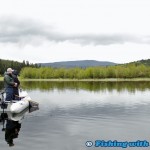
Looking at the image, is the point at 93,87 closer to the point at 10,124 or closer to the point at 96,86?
the point at 96,86

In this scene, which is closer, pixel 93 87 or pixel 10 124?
pixel 10 124

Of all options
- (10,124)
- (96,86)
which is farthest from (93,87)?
(10,124)

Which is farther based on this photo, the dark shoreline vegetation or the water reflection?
the dark shoreline vegetation

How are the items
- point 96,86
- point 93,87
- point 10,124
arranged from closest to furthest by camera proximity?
point 10,124, point 93,87, point 96,86

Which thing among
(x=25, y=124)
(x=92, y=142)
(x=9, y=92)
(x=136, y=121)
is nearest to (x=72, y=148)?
(x=92, y=142)

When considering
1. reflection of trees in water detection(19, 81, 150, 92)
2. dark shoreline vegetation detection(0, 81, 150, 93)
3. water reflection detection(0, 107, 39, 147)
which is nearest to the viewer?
water reflection detection(0, 107, 39, 147)

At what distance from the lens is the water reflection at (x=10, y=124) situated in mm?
22606

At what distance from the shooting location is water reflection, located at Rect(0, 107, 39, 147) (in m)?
22.6

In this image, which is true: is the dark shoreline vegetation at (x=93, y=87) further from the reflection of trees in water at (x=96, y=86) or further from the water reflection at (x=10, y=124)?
the water reflection at (x=10, y=124)

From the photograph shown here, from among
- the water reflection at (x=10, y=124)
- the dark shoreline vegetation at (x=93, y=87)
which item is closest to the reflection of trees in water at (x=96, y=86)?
the dark shoreline vegetation at (x=93, y=87)

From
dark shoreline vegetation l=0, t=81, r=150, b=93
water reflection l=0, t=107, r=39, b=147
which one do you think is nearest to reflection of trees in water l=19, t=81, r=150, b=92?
dark shoreline vegetation l=0, t=81, r=150, b=93

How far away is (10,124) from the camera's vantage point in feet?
89.8

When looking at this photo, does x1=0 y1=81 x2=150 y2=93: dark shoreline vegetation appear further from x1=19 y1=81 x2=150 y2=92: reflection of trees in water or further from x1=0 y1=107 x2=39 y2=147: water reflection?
x1=0 y1=107 x2=39 y2=147: water reflection

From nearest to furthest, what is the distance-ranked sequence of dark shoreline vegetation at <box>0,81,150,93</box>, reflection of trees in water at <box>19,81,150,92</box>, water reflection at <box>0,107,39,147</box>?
water reflection at <box>0,107,39,147</box> < dark shoreline vegetation at <box>0,81,150,93</box> < reflection of trees in water at <box>19,81,150,92</box>
